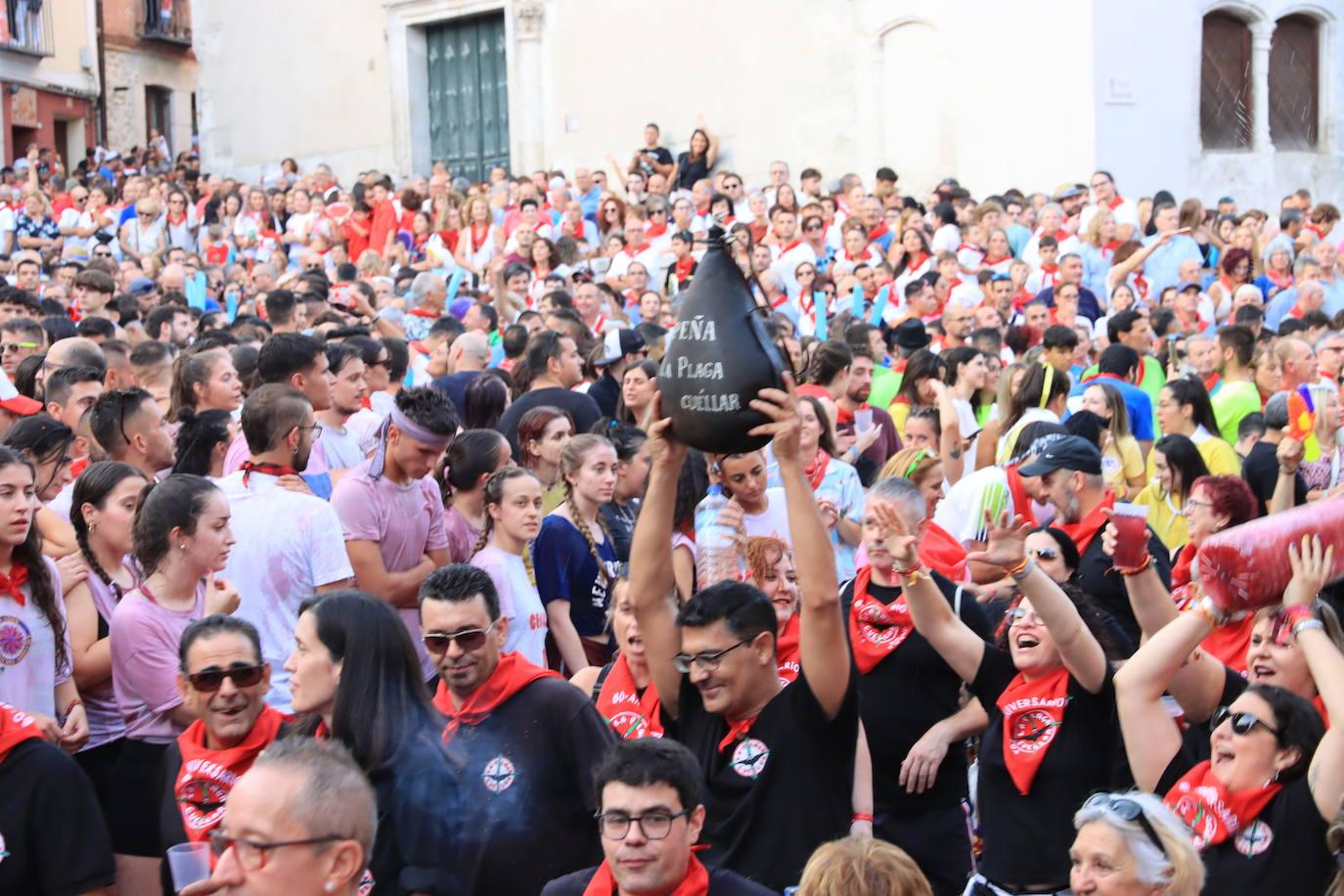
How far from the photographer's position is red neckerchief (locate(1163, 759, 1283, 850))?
4473mm

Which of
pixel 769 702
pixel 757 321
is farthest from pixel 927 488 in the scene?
pixel 757 321

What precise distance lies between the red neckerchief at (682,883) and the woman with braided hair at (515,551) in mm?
2275

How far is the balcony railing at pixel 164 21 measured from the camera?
38.5 metres

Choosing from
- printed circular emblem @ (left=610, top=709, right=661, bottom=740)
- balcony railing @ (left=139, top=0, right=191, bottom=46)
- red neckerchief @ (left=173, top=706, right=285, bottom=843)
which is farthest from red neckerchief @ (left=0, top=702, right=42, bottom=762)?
balcony railing @ (left=139, top=0, right=191, bottom=46)

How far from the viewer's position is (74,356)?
843cm

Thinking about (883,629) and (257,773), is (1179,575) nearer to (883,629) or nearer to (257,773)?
(883,629)

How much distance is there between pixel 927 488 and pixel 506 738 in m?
3.45

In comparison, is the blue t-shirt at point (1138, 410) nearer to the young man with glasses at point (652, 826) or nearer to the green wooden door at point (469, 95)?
the young man with glasses at point (652, 826)

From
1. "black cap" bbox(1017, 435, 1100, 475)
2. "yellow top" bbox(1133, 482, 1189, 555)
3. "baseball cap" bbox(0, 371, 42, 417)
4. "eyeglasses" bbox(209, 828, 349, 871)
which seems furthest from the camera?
"yellow top" bbox(1133, 482, 1189, 555)

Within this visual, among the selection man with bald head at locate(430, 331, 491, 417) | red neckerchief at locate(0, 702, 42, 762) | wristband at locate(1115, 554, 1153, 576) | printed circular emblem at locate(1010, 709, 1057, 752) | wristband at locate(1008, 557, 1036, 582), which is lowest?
printed circular emblem at locate(1010, 709, 1057, 752)

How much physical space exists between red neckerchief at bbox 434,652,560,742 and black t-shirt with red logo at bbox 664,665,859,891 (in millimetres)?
577

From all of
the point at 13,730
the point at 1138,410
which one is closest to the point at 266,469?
the point at 13,730

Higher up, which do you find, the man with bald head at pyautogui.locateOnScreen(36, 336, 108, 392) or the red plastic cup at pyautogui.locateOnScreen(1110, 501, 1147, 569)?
the man with bald head at pyautogui.locateOnScreen(36, 336, 108, 392)

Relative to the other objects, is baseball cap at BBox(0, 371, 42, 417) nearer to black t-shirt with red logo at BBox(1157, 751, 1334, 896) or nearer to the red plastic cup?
the red plastic cup
